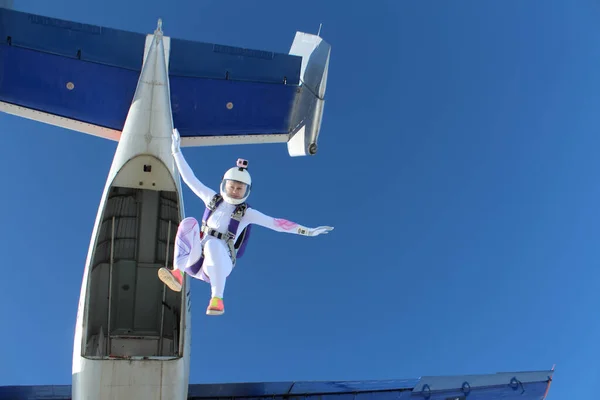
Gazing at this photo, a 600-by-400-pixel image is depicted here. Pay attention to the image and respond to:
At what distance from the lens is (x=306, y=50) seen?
1449 cm

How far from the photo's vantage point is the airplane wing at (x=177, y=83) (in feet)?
41.3

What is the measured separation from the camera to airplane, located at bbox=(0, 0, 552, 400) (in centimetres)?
1046

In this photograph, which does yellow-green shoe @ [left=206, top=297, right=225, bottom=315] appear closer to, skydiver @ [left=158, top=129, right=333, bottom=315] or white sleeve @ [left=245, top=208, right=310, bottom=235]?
skydiver @ [left=158, top=129, right=333, bottom=315]

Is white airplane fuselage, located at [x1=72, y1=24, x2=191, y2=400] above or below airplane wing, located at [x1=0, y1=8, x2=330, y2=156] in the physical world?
below

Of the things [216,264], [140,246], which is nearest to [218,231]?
[216,264]

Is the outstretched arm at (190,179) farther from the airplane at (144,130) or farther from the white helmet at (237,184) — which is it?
the airplane at (144,130)

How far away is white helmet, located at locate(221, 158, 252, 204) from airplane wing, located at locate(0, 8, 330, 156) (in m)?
4.79

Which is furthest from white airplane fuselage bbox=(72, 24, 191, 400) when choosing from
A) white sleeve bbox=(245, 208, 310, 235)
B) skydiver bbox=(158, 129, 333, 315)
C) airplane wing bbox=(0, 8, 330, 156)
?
white sleeve bbox=(245, 208, 310, 235)

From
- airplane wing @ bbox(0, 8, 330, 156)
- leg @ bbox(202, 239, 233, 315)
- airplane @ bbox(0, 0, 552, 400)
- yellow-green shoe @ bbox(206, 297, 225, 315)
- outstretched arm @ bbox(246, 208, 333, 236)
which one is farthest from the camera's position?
airplane wing @ bbox(0, 8, 330, 156)

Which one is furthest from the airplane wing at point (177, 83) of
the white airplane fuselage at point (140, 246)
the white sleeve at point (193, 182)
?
the white sleeve at point (193, 182)

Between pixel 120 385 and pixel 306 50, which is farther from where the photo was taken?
pixel 306 50

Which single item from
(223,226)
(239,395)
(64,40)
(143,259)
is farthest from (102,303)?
(64,40)

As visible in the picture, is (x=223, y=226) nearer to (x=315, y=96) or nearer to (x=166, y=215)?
(x=166, y=215)

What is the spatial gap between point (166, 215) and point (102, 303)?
219 cm
